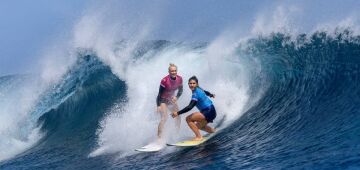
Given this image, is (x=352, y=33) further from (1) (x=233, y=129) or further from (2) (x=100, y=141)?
(2) (x=100, y=141)

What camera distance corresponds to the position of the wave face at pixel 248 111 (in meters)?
7.57

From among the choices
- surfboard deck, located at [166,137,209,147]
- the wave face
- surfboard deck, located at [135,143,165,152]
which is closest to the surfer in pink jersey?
surfboard deck, located at [135,143,165,152]

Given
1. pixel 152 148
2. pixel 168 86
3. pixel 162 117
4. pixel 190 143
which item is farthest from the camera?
pixel 168 86

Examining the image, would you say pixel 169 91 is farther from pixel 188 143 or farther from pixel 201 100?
pixel 188 143

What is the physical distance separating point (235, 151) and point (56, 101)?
35.9 ft

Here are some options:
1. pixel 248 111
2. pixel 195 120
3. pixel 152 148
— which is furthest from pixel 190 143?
pixel 248 111

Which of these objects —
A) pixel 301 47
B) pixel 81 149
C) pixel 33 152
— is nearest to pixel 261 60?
pixel 301 47

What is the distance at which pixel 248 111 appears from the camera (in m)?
11.3

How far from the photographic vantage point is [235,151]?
8359 millimetres

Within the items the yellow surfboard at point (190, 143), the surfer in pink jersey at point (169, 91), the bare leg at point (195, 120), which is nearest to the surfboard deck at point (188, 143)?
the yellow surfboard at point (190, 143)

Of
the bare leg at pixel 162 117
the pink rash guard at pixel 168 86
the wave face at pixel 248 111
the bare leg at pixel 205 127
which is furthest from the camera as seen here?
the pink rash guard at pixel 168 86

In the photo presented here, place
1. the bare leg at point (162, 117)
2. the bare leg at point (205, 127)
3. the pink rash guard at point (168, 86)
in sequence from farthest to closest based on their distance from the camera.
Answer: the pink rash guard at point (168, 86) → the bare leg at point (162, 117) → the bare leg at point (205, 127)

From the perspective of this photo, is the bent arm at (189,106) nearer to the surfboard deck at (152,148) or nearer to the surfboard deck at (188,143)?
the surfboard deck at (188,143)

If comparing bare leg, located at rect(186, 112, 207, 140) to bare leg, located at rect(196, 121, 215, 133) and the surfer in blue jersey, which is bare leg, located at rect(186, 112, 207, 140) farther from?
bare leg, located at rect(196, 121, 215, 133)
